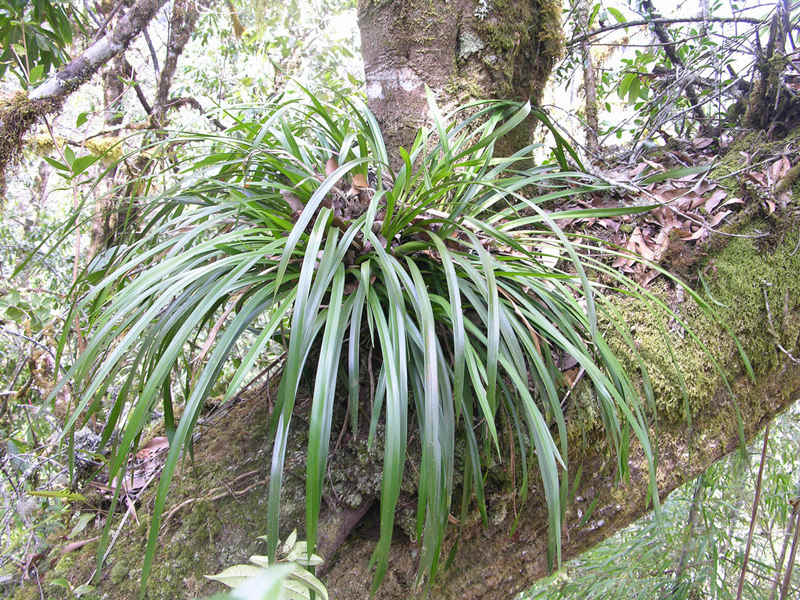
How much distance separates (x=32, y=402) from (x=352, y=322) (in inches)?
73.4

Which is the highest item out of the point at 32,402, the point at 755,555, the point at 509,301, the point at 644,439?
the point at 509,301

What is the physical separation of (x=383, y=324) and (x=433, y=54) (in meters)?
0.99

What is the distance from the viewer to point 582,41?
1791 millimetres

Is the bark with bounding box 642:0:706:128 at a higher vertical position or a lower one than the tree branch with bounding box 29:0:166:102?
lower

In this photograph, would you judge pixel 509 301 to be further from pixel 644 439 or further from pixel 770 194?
pixel 770 194

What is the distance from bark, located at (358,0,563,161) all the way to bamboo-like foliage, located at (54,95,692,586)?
0.29 m

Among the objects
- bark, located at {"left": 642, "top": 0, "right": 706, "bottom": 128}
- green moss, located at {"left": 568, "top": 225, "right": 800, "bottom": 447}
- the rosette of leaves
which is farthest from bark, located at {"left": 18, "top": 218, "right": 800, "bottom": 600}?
bark, located at {"left": 642, "top": 0, "right": 706, "bottom": 128}

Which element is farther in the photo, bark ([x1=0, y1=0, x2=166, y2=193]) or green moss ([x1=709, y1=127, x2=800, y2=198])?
bark ([x1=0, y1=0, x2=166, y2=193])

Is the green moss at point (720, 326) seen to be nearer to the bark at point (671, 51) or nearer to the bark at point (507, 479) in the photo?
the bark at point (507, 479)

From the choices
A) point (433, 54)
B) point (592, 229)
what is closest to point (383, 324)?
point (592, 229)

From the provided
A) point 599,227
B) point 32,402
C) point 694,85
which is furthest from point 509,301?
point 32,402

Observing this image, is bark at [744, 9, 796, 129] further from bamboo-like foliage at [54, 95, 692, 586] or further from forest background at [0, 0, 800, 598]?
bamboo-like foliage at [54, 95, 692, 586]

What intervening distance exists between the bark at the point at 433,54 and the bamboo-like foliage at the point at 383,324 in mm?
287

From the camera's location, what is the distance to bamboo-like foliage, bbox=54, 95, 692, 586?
0.67 metres
